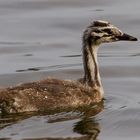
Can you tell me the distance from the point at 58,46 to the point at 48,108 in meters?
3.74

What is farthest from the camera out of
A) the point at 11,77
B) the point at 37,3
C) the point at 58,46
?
the point at 37,3

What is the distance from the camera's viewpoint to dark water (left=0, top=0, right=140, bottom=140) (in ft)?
42.2

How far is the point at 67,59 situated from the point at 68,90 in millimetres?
2673

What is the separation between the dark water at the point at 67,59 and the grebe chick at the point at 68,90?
0.71 feet

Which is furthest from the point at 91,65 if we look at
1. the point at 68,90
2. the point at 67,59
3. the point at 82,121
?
the point at 67,59

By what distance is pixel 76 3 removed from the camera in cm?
2022

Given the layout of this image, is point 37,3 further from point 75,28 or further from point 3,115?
point 3,115

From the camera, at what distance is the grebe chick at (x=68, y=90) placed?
13.2 meters

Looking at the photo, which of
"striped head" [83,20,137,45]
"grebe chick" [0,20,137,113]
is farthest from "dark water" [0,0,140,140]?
"striped head" [83,20,137,45]

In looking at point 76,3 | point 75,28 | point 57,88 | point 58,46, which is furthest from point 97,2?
point 57,88

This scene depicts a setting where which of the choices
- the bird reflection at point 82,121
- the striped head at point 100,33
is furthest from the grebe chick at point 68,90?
the bird reflection at point 82,121

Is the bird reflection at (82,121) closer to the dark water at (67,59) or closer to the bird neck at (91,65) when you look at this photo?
the dark water at (67,59)

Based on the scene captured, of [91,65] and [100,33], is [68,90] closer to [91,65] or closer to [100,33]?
[91,65]

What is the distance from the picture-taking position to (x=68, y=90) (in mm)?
13758
